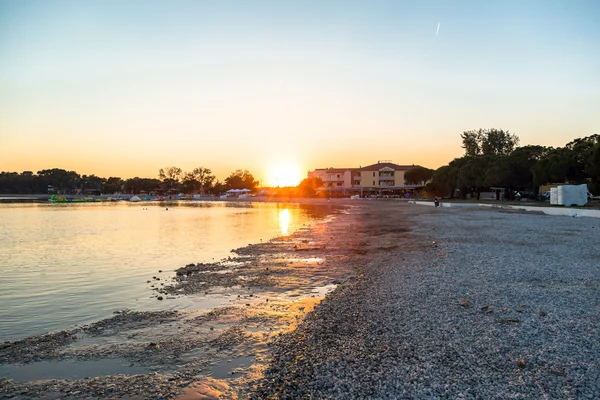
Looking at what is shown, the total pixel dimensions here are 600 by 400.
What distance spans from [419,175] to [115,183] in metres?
139

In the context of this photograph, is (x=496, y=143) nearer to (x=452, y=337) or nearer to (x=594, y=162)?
(x=594, y=162)

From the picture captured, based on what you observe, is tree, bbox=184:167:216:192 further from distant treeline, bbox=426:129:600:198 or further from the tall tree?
distant treeline, bbox=426:129:600:198

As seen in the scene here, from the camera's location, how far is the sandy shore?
5.66 m

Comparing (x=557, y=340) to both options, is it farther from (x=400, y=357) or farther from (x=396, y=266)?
(x=396, y=266)

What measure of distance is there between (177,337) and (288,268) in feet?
25.7

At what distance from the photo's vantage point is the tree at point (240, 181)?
180m

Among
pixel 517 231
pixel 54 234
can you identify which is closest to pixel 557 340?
pixel 517 231

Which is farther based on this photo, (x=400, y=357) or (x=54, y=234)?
(x=54, y=234)

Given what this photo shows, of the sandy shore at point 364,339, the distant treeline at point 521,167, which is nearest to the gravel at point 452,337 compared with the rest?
the sandy shore at point 364,339

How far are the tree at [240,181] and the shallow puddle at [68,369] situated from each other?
17284 centimetres

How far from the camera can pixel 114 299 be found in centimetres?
1207

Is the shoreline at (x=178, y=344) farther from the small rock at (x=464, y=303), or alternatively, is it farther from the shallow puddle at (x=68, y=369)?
the small rock at (x=464, y=303)

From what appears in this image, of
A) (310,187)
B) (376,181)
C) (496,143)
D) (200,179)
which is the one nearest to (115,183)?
(200,179)

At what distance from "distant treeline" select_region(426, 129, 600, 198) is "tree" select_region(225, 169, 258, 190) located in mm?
98073
